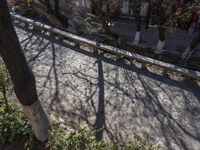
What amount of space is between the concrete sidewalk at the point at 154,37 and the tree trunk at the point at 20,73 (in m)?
8.67

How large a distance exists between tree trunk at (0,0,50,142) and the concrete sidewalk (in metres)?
8.67

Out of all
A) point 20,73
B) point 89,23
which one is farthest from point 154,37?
point 20,73

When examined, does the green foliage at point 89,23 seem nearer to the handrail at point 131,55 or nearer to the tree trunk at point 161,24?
the handrail at point 131,55

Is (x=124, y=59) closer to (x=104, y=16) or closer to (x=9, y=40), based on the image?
(x=104, y=16)

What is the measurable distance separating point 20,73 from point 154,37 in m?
10.6

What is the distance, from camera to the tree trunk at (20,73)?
3670mm

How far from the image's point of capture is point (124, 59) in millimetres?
8852

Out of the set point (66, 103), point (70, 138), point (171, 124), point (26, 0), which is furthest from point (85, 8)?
point (70, 138)

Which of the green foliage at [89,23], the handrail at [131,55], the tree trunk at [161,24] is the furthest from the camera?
the green foliage at [89,23]

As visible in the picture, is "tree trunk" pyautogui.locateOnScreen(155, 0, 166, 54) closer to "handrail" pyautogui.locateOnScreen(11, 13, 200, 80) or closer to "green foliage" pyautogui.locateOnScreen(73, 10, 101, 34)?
"green foliage" pyautogui.locateOnScreen(73, 10, 101, 34)

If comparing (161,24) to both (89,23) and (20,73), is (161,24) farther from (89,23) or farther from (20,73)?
(20,73)

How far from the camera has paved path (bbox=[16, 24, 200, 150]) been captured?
6297mm

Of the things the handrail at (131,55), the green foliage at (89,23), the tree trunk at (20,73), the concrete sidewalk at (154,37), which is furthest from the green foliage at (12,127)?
the concrete sidewalk at (154,37)

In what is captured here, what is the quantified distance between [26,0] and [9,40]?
1096cm
